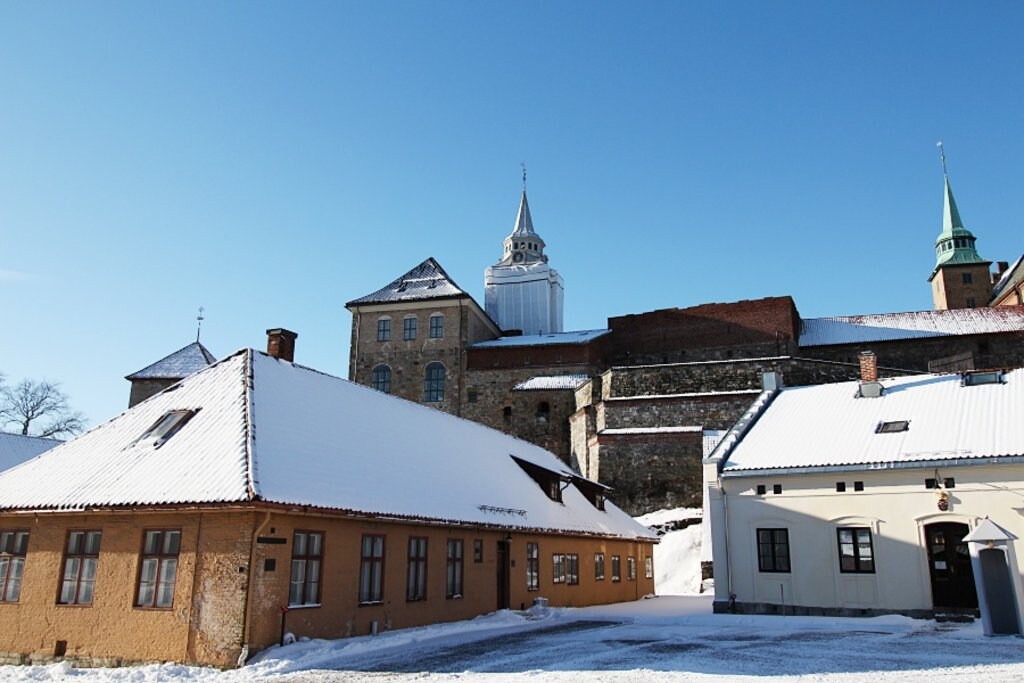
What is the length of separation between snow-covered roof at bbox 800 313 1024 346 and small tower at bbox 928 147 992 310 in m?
19.1

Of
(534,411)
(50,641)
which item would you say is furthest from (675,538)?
(50,641)

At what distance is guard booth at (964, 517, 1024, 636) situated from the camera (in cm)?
1518

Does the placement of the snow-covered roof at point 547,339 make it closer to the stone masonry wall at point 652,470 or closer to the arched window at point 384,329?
the arched window at point 384,329

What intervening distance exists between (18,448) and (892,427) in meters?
32.1

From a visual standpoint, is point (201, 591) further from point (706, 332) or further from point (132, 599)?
point (706, 332)

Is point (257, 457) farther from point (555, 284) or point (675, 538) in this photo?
point (555, 284)

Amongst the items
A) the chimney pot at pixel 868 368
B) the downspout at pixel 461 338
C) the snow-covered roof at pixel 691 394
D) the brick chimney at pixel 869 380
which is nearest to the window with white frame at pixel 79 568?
the brick chimney at pixel 869 380

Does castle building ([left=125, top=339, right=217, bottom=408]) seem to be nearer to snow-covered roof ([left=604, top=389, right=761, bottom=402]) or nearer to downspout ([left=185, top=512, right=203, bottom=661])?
snow-covered roof ([left=604, top=389, right=761, bottom=402])

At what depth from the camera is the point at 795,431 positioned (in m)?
22.2

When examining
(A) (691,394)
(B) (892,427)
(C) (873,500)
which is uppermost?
(A) (691,394)

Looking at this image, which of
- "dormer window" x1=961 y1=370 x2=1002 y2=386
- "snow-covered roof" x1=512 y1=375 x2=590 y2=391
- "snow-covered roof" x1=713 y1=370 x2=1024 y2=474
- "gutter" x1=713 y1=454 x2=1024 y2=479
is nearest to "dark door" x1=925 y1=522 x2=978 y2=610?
"gutter" x1=713 y1=454 x2=1024 y2=479

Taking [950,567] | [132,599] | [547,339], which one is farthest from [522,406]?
[132,599]

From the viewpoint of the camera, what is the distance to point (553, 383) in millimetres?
48688

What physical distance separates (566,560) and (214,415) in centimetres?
1196
